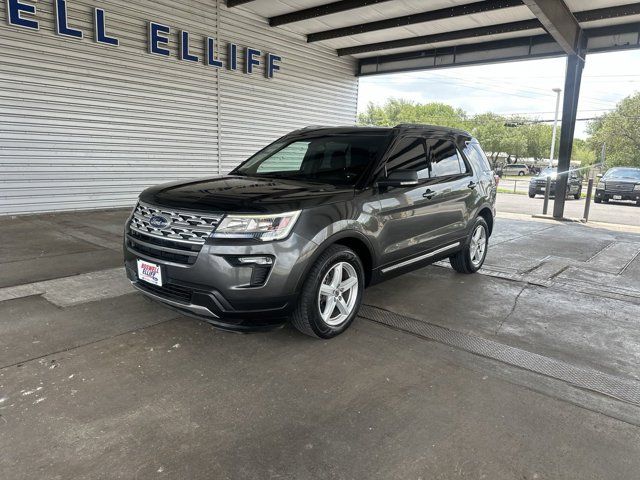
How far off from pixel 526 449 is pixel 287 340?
1840 millimetres

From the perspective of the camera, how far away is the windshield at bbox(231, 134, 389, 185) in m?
4.09

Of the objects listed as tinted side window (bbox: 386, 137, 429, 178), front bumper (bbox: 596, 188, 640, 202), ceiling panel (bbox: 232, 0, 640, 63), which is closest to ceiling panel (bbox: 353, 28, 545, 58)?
ceiling panel (bbox: 232, 0, 640, 63)

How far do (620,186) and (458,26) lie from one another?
11.5 meters

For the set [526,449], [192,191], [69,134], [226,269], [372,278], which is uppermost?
[69,134]

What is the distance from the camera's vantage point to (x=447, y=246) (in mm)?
5152

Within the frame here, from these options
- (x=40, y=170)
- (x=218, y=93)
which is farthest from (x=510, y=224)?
(x=40, y=170)

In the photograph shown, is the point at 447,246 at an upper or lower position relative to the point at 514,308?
upper

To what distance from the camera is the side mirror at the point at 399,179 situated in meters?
3.91

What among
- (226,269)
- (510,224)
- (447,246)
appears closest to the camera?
(226,269)

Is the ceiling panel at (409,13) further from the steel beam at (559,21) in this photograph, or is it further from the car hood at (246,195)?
the car hood at (246,195)

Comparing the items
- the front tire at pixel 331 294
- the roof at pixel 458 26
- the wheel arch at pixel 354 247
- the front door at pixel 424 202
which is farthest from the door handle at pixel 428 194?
the roof at pixel 458 26

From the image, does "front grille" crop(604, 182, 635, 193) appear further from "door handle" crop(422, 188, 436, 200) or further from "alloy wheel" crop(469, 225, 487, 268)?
"door handle" crop(422, 188, 436, 200)

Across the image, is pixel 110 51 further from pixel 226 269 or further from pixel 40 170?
pixel 226 269

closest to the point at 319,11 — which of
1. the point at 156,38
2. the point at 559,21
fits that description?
the point at 156,38
